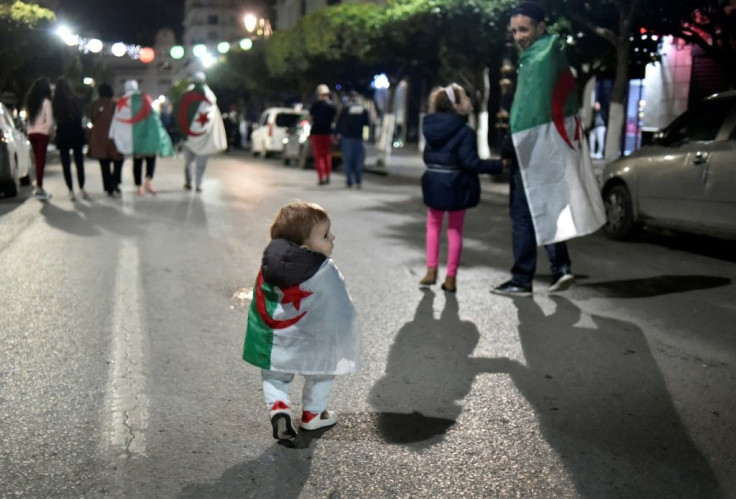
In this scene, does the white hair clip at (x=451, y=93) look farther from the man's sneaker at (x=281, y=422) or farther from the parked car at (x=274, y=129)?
the parked car at (x=274, y=129)

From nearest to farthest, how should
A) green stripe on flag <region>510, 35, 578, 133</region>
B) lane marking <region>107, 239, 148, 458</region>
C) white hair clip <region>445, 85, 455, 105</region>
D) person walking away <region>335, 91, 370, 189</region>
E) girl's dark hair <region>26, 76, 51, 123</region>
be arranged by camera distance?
lane marking <region>107, 239, 148, 458</region>, green stripe on flag <region>510, 35, 578, 133</region>, white hair clip <region>445, 85, 455, 105</region>, girl's dark hair <region>26, 76, 51, 123</region>, person walking away <region>335, 91, 370, 189</region>

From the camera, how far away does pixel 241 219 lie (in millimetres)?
11555

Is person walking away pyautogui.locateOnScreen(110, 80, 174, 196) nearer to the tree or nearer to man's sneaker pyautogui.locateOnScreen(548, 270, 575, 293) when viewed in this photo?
man's sneaker pyautogui.locateOnScreen(548, 270, 575, 293)

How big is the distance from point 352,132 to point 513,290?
407 inches

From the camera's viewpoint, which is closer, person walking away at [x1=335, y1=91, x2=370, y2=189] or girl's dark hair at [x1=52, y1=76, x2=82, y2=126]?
girl's dark hair at [x1=52, y1=76, x2=82, y2=126]

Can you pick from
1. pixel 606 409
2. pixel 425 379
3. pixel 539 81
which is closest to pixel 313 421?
pixel 425 379

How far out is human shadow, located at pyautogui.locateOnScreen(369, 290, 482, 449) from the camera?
4109 millimetres

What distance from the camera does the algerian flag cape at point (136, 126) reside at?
13734mm

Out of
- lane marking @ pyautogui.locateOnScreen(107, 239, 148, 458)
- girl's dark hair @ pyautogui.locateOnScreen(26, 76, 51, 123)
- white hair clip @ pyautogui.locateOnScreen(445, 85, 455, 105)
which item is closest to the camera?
lane marking @ pyautogui.locateOnScreen(107, 239, 148, 458)

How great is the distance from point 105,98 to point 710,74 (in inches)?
559

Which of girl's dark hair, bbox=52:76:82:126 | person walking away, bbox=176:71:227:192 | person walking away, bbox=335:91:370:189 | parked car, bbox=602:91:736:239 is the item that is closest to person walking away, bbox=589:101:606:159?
person walking away, bbox=335:91:370:189

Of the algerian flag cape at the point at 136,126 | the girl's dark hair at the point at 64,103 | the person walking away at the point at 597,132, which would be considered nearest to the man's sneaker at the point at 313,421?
the girl's dark hair at the point at 64,103

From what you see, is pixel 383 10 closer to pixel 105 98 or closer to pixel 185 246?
pixel 105 98

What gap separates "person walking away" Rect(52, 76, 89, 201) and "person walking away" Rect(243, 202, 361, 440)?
9982 millimetres
